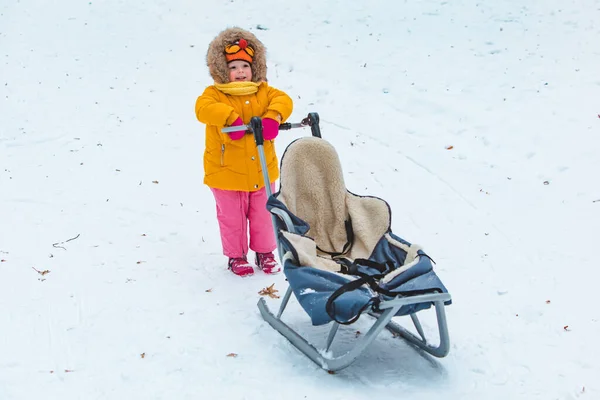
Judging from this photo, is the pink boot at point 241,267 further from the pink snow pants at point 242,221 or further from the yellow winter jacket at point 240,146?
the yellow winter jacket at point 240,146

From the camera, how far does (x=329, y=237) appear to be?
4.43 metres

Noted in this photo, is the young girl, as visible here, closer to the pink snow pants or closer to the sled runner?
the pink snow pants

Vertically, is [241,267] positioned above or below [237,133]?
below

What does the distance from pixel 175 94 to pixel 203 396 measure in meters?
5.57

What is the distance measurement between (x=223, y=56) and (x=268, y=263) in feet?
5.10

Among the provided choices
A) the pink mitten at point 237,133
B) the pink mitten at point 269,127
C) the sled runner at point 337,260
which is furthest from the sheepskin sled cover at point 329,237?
the pink mitten at point 237,133

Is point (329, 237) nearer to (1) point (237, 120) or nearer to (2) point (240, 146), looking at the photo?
(2) point (240, 146)

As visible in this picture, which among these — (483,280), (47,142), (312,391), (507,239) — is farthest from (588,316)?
(47,142)

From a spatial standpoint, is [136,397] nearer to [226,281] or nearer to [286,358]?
[286,358]

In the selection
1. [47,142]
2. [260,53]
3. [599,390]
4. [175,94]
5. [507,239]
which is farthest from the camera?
[175,94]

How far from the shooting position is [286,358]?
3.81 m

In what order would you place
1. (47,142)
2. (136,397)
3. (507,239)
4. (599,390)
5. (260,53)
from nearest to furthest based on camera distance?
(136,397), (599,390), (260,53), (507,239), (47,142)

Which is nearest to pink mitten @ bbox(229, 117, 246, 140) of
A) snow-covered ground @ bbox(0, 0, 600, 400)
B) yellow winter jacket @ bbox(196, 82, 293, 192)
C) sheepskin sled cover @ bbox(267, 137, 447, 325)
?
yellow winter jacket @ bbox(196, 82, 293, 192)

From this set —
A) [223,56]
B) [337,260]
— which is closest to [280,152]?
[223,56]
